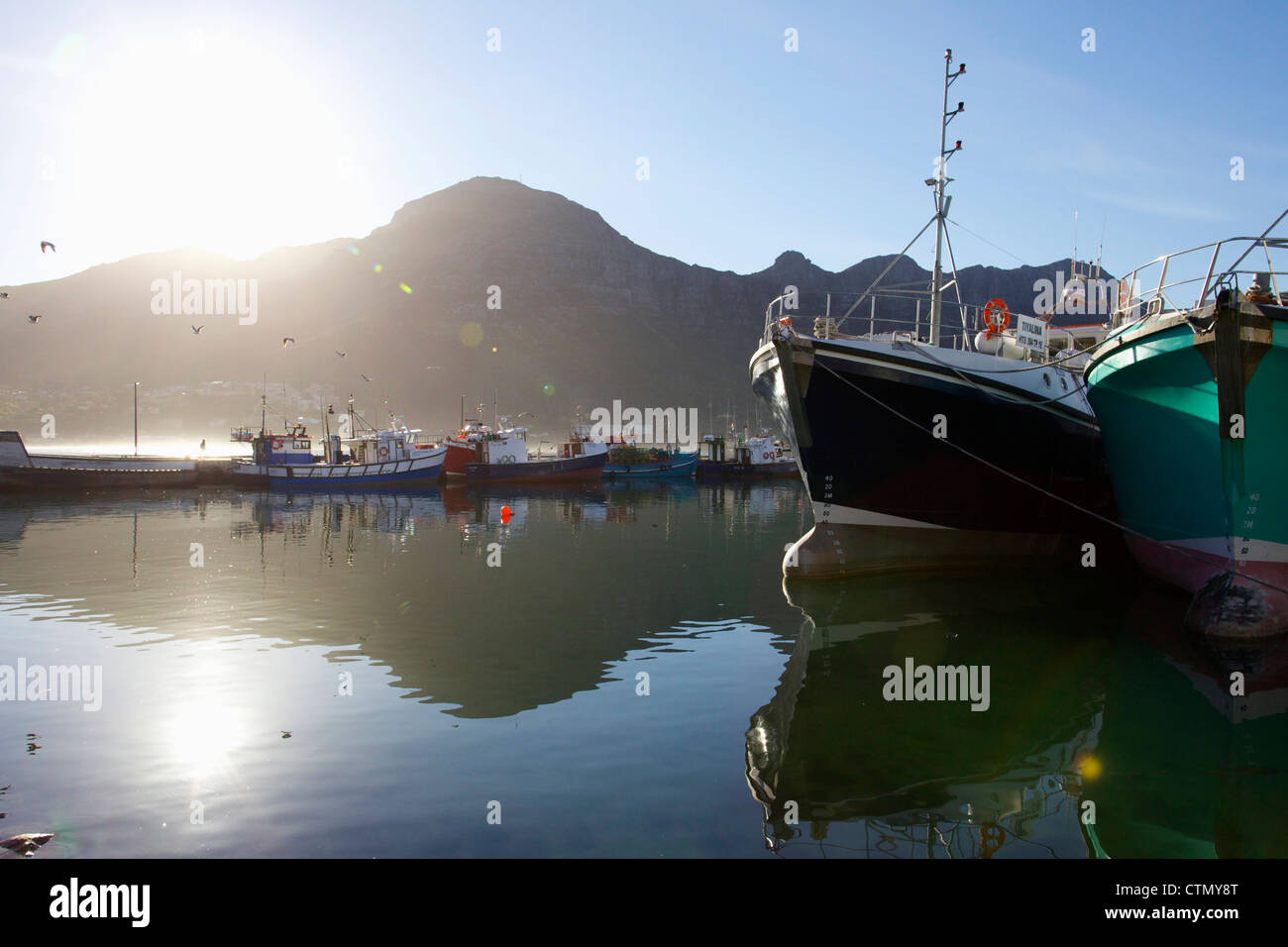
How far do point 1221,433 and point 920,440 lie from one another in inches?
224

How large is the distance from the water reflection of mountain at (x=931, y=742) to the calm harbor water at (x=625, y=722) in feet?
0.13

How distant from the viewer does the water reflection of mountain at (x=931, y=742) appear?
6945 millimetres

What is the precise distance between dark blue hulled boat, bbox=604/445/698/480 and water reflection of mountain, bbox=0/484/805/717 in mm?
33443

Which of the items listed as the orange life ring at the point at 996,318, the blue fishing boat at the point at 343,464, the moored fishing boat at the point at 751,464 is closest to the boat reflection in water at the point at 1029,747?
the orange life ring at the point at 996,318

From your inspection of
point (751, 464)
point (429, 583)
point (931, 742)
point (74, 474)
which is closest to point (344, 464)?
point (74, 474)

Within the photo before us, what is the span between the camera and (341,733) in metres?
8.99

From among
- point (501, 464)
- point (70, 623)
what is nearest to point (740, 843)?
point (70, 623)

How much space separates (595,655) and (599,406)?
16153cm

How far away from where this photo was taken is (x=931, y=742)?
29.3 feet

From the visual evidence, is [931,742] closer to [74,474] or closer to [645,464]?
[74,474]

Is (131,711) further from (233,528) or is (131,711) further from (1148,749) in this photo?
(233,528)

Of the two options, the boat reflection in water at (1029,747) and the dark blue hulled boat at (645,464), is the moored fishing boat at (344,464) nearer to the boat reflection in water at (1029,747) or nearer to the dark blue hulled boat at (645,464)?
the dark blue hulled boat at (645,464)
